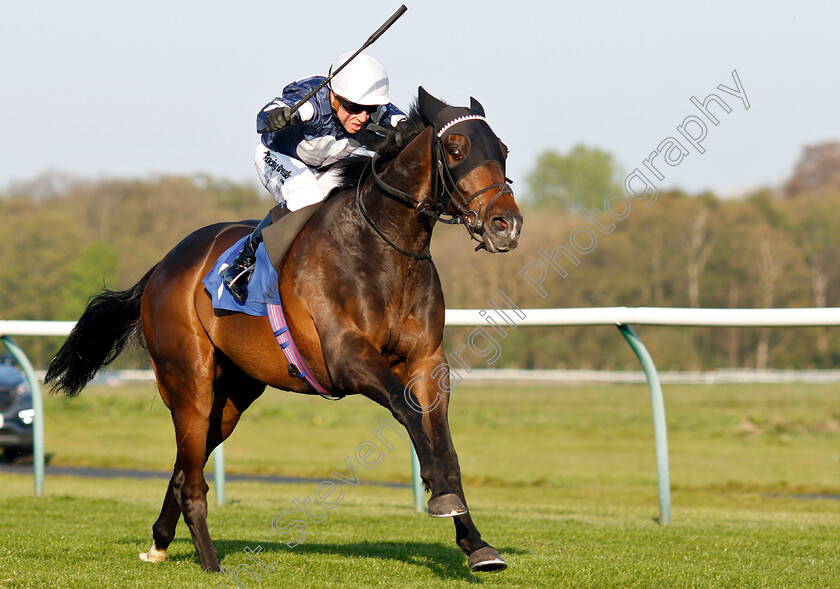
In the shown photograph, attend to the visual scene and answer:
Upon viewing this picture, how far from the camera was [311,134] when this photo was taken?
15.6ft

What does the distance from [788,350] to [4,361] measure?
2929 cm

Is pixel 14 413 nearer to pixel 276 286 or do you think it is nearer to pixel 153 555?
pixel 153 555

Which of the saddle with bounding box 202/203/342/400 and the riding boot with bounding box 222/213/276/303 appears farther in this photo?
the riding boot with bounding box 222/213/276/303

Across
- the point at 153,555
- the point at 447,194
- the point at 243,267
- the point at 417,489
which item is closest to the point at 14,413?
the point at 417,489

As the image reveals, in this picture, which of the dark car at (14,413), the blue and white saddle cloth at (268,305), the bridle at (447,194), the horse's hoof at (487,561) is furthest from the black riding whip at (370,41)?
the dark car at (14,413)

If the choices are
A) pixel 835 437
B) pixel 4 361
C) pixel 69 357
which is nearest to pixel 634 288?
pixel 835 437

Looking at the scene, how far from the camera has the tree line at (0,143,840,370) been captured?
27.9 meters

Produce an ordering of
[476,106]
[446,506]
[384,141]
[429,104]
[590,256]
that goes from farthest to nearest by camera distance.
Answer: [590,256] < [384,141] < [429,104] < [476,106] < [446,506]

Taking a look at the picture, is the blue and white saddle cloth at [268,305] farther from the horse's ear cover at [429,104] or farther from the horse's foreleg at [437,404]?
the horse's ear cover at [429,104]

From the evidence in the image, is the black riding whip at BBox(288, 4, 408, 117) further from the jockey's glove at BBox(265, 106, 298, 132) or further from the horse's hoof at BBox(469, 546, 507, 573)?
the horse's hoof at BBox(469, 546, 507, 573)

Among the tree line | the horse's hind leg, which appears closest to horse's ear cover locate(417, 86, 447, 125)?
the horse's hind leg

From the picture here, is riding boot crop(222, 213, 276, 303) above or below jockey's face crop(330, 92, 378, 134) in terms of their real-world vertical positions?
below

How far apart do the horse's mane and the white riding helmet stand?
0.53 feet

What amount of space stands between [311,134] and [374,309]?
1.13 m
